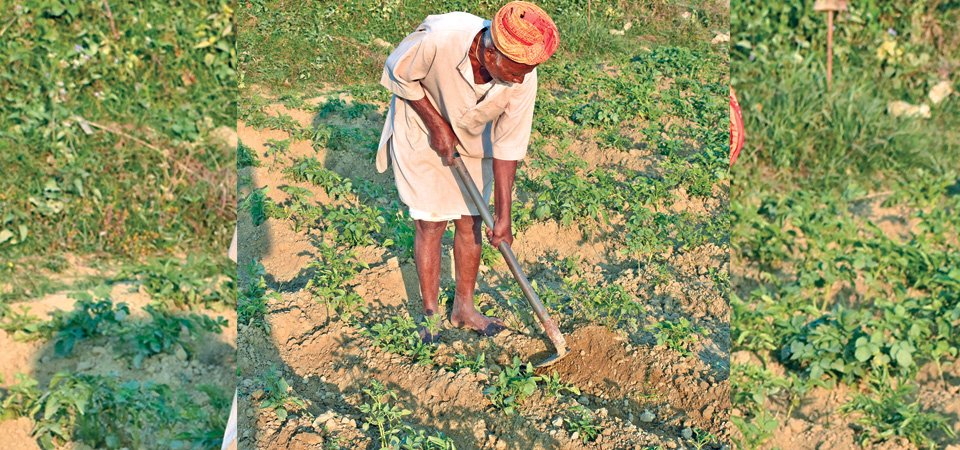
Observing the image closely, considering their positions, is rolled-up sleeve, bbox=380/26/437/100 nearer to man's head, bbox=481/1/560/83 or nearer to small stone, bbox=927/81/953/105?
man's head, bbox=481/1/560/83

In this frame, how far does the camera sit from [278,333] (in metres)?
3.30

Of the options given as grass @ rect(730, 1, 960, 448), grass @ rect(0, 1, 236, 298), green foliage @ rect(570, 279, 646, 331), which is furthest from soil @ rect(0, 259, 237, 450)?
grass @ rect(730, 1, 960, 448)

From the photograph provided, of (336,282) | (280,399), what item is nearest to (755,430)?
(280,399)

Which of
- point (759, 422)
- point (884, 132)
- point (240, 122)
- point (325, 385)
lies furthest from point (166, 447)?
point (884, 132)

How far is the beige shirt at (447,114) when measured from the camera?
2.67 metres

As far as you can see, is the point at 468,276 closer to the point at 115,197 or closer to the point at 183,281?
the point at 183,281

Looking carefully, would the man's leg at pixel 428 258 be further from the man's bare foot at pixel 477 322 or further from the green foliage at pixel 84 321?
the green foliage at pixel 84 321

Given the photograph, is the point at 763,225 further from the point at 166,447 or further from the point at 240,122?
the point at 240,122

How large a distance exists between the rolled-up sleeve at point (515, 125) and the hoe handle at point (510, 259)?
15cm

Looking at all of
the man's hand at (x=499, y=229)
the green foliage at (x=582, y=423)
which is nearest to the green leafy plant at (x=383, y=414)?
the green foliage at (x=582, y=423)

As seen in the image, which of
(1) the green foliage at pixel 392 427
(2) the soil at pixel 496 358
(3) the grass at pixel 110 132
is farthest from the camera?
(3) the grass at pixel 110 132

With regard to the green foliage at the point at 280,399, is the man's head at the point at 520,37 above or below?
above

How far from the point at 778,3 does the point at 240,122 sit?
3.61 metres

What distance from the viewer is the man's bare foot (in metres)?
3.37
